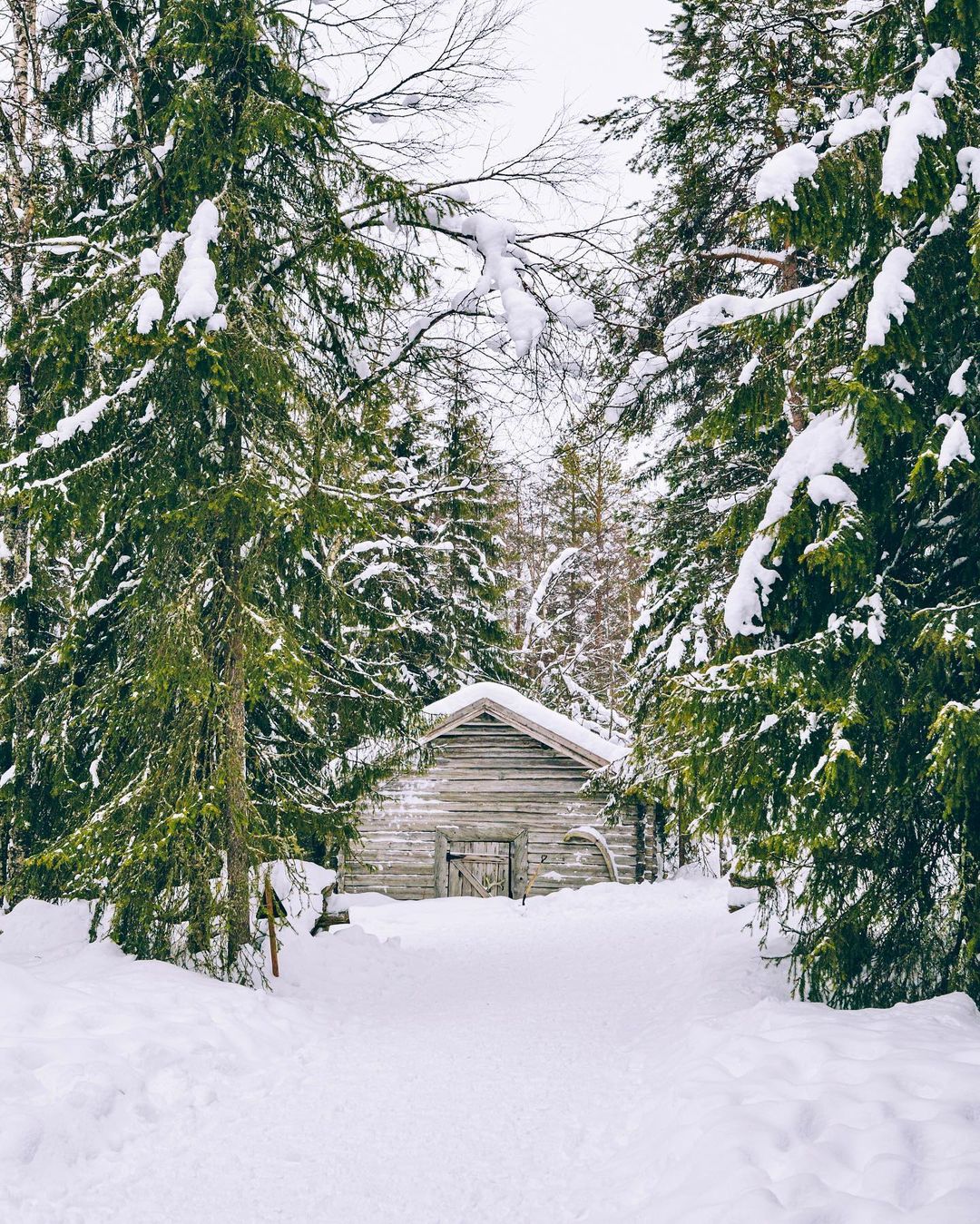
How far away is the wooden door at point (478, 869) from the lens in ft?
64.3

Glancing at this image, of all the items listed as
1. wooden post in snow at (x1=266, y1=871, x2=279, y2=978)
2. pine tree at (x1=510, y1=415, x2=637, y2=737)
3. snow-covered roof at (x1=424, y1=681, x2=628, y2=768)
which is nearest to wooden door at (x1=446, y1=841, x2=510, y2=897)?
snow-covered roof at (x1=424, y1=681, x2=628, y2=768)

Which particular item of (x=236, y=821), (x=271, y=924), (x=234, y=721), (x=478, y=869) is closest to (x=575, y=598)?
(x=478, y=869)

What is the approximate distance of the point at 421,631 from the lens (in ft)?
72.4

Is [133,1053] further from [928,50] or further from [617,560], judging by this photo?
[617,560]

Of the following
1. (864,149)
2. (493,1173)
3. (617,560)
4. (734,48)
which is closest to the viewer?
(493,1173)

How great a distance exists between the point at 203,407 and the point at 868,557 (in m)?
5.62

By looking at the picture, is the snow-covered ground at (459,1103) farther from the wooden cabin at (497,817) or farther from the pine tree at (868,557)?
the wooden cabin at (497,817)

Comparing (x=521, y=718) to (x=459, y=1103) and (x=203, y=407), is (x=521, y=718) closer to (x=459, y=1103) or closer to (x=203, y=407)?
(x=203, y=407)

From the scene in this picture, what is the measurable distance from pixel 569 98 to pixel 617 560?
2543 centimetres

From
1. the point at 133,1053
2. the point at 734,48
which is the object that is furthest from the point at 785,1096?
the point at 734,48

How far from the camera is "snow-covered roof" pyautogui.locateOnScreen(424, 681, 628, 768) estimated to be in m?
19.5

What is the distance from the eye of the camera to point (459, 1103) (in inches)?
217

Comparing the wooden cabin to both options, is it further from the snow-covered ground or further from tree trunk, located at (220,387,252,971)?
tree trunk, located at (220,387,252,971)

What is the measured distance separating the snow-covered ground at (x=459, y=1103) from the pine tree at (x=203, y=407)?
→ 1.18 metres
